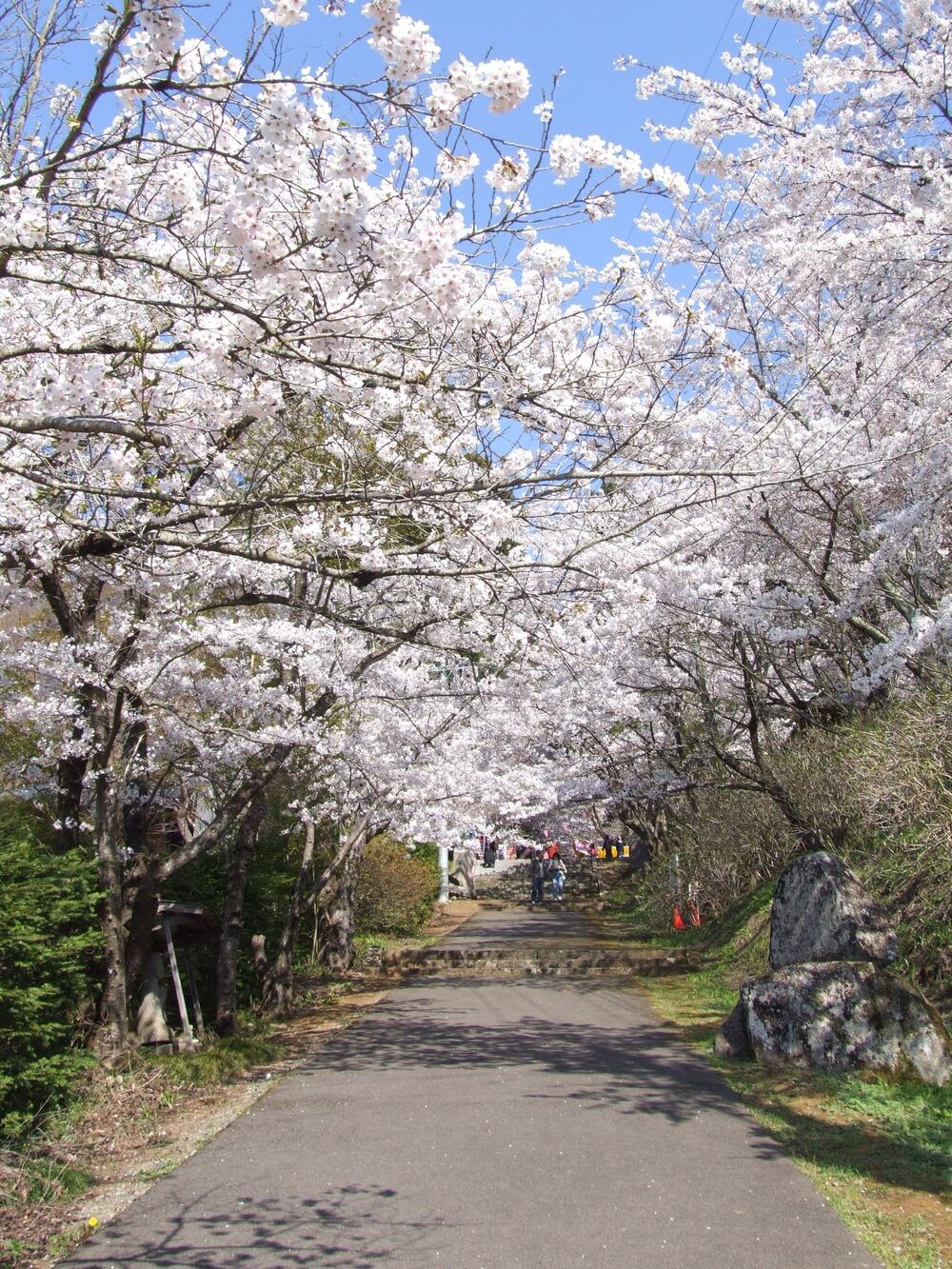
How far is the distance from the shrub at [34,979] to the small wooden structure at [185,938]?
8.35 ft

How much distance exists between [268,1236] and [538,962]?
42.0ft

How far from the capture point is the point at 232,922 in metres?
10.7

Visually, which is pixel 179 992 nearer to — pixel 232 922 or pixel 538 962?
pixel 232 922

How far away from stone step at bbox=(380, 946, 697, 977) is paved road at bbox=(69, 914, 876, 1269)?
6998 millimetres

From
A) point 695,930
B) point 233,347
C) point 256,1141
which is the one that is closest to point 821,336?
point 233,347

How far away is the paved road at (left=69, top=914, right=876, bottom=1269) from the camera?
457 cm

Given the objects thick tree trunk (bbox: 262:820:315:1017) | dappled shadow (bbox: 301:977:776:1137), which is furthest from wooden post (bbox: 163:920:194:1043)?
thick tree trunk (bbox: 262:820:315:1017)

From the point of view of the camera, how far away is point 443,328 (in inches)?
199

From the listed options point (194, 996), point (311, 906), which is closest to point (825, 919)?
point (194, 996)

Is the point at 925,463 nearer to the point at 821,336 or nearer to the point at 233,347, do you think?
the point at 821,336

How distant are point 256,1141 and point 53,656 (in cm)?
437

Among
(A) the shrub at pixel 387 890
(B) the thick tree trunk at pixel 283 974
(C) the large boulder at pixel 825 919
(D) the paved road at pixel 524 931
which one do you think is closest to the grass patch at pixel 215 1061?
(B) the thick tree trunk at pixel 283 974

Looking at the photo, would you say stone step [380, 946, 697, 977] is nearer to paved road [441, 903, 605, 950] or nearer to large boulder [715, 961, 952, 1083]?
paved road [441, 903, 605, 950]

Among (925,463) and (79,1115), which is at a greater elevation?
(925,463)
